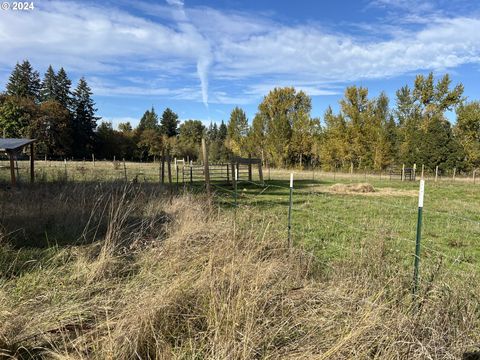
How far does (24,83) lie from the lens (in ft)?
234

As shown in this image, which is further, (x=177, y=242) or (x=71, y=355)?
(x=177, y=242)

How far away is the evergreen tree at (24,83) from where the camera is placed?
6990 cm

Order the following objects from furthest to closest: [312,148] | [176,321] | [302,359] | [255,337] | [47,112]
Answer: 1. [47,112]
2. [312,148]
3. [176,321]
4. [255,337]
5. [302,359]

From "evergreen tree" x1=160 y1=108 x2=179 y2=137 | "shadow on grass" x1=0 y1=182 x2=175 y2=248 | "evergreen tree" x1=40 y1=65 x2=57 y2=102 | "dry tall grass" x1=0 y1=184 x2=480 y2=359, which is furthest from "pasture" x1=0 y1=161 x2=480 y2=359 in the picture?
"evergreen tree" x1=160 y1=108 x2=179 y2=137

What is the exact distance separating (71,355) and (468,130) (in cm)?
4550

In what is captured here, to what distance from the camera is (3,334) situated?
2.40m

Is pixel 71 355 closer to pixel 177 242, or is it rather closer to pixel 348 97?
pixel 177 242

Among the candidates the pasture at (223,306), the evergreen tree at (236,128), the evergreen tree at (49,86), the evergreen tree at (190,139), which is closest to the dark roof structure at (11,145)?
the pasture at (223,306)

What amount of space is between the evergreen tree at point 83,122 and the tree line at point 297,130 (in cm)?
17

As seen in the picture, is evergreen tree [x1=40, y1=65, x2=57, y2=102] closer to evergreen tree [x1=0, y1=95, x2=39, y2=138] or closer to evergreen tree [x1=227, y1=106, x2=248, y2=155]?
evergreen tree [x1=0, y1=95, x2=39, y2=138]

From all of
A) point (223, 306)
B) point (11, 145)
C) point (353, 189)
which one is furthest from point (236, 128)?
point (223, 306)

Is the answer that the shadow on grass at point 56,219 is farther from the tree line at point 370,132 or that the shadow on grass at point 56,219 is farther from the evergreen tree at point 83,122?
the evergreen tree at point 83,122

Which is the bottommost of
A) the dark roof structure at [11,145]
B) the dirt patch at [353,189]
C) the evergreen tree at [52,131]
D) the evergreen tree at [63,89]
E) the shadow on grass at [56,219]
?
the dirt patch at [353,189]

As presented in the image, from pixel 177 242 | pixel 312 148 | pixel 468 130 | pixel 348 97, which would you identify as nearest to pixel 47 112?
pixel 312 148
